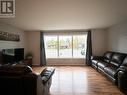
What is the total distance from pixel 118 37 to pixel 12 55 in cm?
474

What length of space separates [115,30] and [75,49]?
2.73m

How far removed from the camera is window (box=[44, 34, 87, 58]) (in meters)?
8.41

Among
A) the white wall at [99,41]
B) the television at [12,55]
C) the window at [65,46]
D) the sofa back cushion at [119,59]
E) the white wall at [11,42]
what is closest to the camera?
the sofa back cushion at [119,59]

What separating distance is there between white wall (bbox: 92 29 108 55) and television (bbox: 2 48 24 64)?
13.5 feet

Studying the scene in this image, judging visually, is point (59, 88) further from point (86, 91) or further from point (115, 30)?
point (115, 30)

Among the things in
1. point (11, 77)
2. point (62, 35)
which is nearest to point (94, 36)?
point (62, 35)

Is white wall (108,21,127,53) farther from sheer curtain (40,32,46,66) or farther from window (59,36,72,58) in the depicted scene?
sheer curtain (40,32,46,66)

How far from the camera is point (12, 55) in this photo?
5.87 m

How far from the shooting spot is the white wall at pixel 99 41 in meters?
8.04

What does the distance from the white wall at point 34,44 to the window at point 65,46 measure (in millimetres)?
521

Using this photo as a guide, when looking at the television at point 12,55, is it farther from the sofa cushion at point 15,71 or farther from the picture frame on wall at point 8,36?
the sofa cushion at point 15,71

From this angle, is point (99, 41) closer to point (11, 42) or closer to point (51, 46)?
point (51, 46)

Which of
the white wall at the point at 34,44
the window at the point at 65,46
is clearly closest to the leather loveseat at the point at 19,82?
the white wall at the point at 34,44

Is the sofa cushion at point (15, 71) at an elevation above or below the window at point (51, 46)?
below
